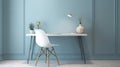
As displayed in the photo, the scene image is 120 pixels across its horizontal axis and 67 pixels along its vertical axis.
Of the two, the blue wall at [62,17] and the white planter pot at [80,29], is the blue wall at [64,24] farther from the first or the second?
the white planter pot at [80,29]

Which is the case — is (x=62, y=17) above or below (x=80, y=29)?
above

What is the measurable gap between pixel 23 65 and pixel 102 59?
199cm

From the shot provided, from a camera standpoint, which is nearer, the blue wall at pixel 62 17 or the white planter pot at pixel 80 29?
the white planter pot at pixel 80 29

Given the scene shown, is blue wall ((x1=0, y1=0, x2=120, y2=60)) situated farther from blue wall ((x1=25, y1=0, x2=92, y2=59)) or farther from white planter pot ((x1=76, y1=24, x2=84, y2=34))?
white planter pot ((x1=76, y1=24, x2=84, y2=34))

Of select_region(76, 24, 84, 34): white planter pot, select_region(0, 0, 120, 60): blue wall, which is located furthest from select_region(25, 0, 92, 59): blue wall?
select_region(76, 24, 84, 34): white planter pot

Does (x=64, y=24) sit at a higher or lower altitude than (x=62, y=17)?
lower

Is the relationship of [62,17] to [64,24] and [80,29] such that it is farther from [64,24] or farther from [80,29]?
[80,29]

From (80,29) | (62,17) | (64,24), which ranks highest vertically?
(62,17)

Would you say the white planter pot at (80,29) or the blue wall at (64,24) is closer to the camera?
the white planter pot at (80,29)

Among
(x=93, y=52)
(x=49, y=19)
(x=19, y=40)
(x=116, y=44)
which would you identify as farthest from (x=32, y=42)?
(x=116, y=44)

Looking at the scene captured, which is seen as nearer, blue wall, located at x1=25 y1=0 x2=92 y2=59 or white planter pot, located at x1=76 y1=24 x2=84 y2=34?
white planter pot, located at x1=76 y1=24 x2=84 y2=34

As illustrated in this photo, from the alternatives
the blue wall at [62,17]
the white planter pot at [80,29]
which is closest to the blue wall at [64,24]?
the blue wall at [62,17]

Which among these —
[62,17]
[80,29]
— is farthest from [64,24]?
[80,29]

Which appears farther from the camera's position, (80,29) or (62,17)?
(62,17)
